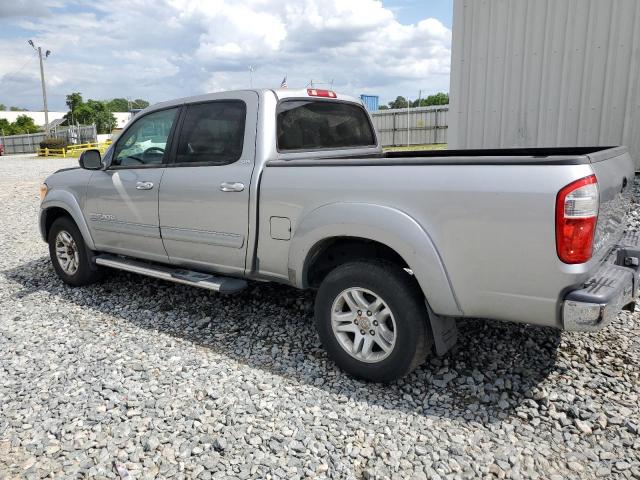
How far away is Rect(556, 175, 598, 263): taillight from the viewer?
2.51 meters

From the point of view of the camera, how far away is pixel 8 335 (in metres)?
4.43

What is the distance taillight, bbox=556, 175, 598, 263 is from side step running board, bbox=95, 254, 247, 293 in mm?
2344

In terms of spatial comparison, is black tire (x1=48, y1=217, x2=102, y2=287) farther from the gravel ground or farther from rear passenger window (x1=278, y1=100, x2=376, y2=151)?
rear passenger window (x1=278, y1=100, x2=376, y2=151)

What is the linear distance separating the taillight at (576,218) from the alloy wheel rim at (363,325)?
1.07 metres

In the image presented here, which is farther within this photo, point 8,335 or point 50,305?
point 50,305

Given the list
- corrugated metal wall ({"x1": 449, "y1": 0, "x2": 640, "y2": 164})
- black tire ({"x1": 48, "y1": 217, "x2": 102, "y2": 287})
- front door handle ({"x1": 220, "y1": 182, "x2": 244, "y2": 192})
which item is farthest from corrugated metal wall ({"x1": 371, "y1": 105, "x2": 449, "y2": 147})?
front door handle ({"x1": 220, "y1": 182, "x2": 244, "y2": 192})

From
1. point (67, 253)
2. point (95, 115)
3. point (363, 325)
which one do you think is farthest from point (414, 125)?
point (95, 115)

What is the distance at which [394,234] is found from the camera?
3043 millimetres

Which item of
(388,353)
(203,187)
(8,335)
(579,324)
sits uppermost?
(203,187)

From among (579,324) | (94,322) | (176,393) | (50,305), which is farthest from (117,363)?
(579,324)

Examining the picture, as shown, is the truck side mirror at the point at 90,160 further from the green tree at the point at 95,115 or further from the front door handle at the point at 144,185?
the green tree at the point at 95,115

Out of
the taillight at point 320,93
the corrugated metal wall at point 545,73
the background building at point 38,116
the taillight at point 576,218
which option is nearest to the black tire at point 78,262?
the taillight at point 320,93

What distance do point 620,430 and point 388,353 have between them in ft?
4.26

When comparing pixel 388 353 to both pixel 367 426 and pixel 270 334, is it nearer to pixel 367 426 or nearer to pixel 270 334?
pixel 367 426
